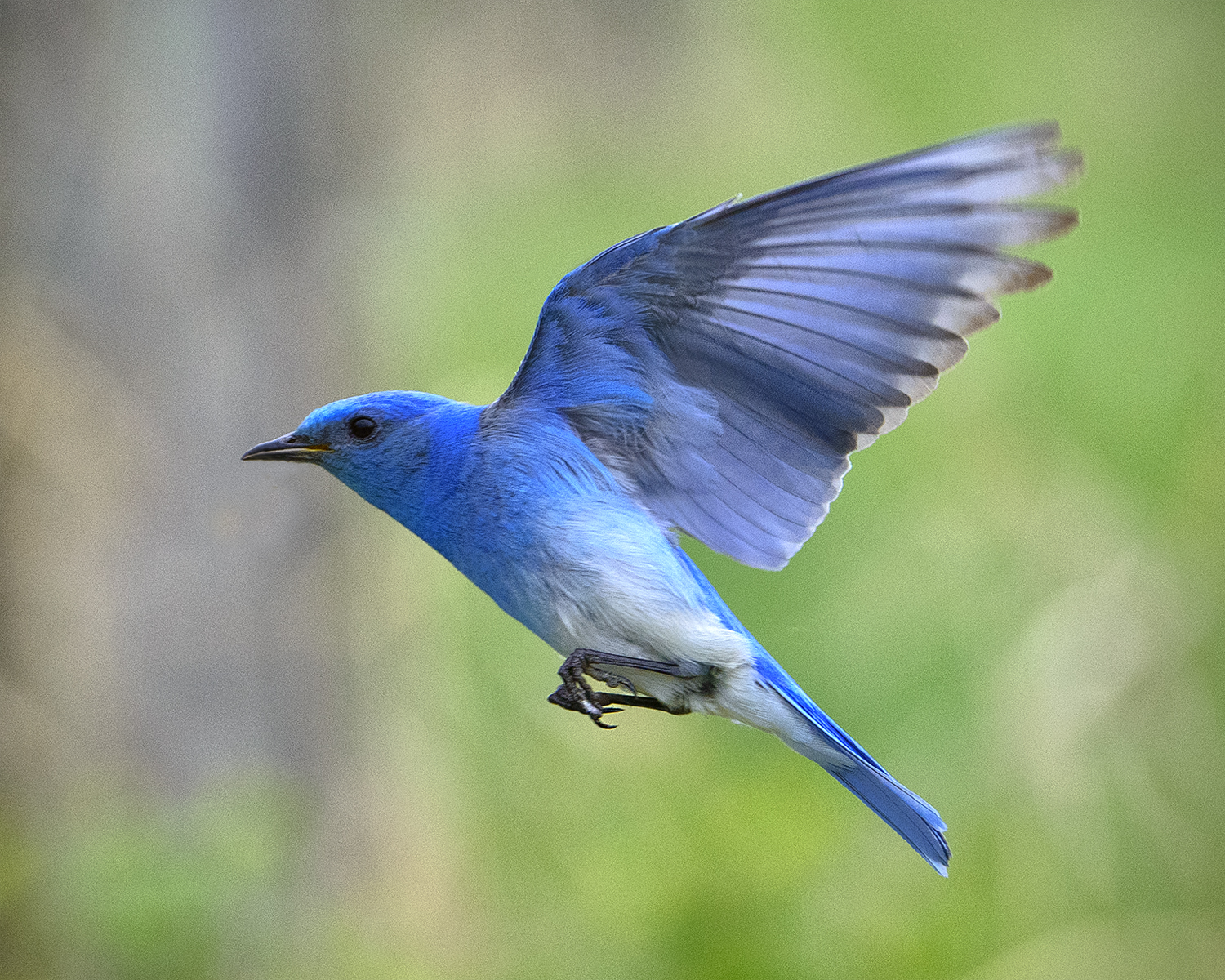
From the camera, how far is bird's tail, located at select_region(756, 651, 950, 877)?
163 centimetres

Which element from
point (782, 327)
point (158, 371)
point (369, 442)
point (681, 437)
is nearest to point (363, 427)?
point (369, 442)

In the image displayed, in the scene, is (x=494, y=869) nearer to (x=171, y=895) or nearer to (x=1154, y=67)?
(x=171, y=895)

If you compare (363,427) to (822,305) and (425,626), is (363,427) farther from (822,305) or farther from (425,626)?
(425,626)

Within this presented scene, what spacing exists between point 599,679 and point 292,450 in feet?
1.51

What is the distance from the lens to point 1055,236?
1.09 meters

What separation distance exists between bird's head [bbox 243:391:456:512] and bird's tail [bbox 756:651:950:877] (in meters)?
0.50

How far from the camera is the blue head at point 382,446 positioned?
1.54 meters

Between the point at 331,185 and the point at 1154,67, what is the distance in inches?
105

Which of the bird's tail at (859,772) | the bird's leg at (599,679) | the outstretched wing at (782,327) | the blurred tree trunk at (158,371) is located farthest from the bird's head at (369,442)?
the blurred tree trunk at (158,371)

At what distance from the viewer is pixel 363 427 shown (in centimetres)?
155

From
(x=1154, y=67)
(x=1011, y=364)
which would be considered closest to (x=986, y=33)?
(x=1154, y=67)

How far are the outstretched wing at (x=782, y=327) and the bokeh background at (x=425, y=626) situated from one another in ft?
3.69

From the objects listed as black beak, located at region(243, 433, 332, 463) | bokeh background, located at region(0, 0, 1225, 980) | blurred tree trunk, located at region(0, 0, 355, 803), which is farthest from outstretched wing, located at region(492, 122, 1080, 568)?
blurred tree trunk, located at region(0, 0, 355, 803)

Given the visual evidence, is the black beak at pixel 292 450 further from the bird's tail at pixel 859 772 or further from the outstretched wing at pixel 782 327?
the bird's tail at pixel 859 772
